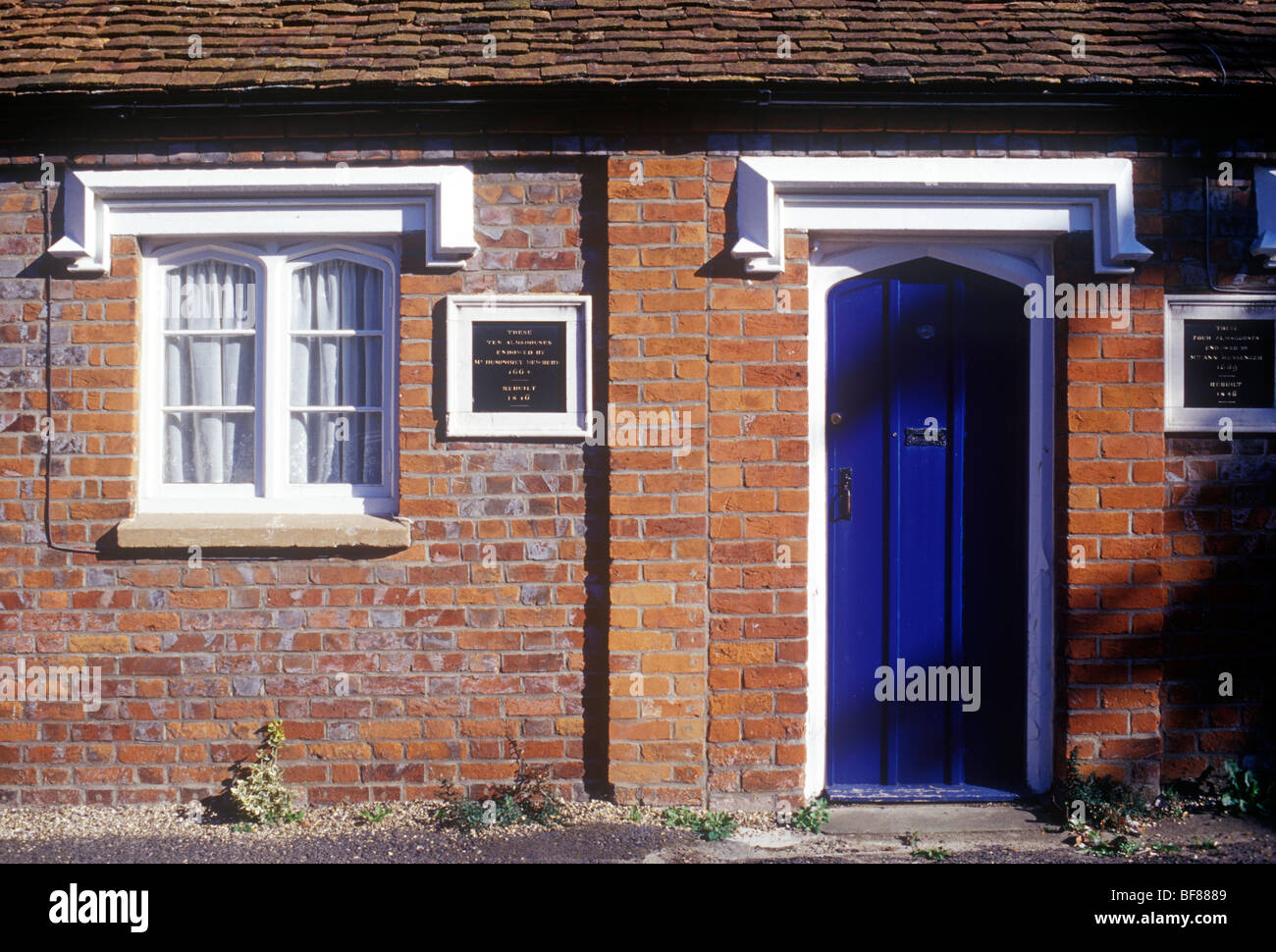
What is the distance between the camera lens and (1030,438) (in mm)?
4422

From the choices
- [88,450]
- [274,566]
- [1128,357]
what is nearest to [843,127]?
[1128,357]

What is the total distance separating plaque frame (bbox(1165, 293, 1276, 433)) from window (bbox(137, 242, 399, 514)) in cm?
377

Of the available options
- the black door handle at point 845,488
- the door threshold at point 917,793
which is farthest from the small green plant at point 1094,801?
the black door handle at point 845,488

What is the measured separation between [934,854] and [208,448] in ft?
12.8

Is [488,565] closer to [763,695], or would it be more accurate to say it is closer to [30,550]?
[763,695]

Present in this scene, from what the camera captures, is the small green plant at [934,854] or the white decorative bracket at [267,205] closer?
the small green plant at [934,854]

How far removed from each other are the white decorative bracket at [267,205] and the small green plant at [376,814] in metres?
2.59

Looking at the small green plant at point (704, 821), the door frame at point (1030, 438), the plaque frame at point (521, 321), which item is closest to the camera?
the small green plant at point (704, 821)

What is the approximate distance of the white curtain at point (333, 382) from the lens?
4.45 meters

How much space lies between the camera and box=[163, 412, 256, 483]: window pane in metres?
4.48

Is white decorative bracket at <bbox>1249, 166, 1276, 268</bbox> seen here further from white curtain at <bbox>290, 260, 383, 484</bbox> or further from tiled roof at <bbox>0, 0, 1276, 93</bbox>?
white curtain at <bbox>290, 260, 383, 484</bbox>

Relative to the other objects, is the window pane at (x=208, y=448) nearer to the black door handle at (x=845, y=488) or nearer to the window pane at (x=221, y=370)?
the window pane at (x=221, y=370)

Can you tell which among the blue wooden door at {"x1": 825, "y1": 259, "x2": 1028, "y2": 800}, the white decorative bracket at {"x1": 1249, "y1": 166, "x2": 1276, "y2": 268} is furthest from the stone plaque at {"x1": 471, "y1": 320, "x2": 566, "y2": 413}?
the white decorative bracket at {"x1": 1249, "y1": 166, "x2": 1276, "y2": 268}

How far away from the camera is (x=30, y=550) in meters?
4.35
